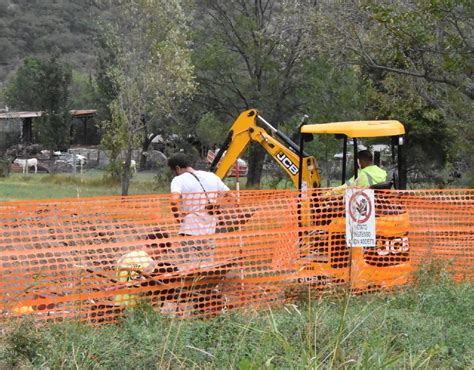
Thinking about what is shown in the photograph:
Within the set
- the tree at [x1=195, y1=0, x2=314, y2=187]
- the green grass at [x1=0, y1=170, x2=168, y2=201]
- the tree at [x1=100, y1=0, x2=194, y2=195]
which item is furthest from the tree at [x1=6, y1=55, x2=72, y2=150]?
the tree at [x1=195, y1=0, x2=314, y2=187]

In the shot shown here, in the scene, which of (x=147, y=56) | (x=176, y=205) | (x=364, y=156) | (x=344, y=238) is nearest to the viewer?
(x=176, y=205)

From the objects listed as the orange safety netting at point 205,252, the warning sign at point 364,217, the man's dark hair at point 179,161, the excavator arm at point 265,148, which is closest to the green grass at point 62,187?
the excavator arm at point 265,148

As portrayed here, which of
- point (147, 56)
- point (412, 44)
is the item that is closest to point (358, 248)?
point (412, 44)

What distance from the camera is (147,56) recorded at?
30469 mm

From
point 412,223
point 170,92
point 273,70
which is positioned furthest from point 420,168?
point 412,223

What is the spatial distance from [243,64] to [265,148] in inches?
811

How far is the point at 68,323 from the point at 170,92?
2502cm

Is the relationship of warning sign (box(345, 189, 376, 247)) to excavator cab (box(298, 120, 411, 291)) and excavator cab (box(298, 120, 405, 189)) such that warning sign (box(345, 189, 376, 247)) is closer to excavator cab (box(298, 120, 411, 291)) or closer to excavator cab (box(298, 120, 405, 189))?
excavator cab (box(298, 120, 411, 291))

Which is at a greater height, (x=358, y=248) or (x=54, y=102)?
(x=54, y=102)

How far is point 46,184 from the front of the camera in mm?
33188

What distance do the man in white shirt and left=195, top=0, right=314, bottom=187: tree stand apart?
2200 centimetres

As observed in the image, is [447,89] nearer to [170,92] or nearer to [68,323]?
[170,92]

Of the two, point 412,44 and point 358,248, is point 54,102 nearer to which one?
point 412,44

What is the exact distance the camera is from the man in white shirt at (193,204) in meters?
7.78
